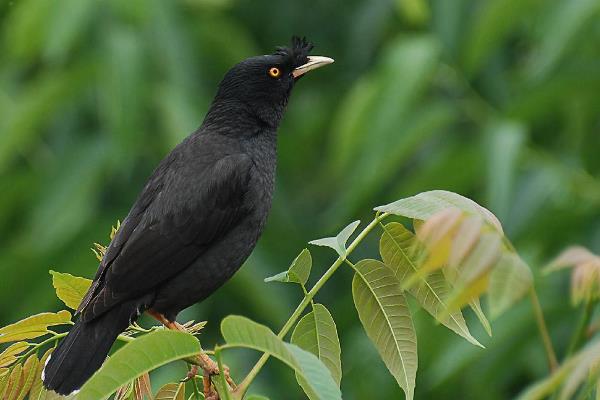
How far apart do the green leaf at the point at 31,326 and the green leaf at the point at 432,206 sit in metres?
0.81

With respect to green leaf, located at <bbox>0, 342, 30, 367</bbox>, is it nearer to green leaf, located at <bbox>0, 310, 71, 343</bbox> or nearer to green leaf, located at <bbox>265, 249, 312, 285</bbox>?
green leaf, located at <bbox>0, 310, 71, 343</bbox>

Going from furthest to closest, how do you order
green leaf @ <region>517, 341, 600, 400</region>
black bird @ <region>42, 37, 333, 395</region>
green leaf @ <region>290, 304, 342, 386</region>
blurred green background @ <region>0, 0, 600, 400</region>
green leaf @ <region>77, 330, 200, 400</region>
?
blurred green background @ <region>0, 0, 600, 400</region> → black bird @ <region>42, 37, 333, 395</region> → green leaf @ <region>290, 304, 342, 386</region> → green leaf @ <region>77, 330, 200, 400</region> → green leaf @ <region>517, 341, 600, 400</region>

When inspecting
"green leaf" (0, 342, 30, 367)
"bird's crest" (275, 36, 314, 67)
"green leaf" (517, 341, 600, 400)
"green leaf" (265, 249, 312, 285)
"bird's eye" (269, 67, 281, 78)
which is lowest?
"green leaf" (0, 342, 30, 367)

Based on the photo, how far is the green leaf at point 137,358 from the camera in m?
2.21

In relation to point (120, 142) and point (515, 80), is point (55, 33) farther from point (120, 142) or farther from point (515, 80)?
point (515, 80)

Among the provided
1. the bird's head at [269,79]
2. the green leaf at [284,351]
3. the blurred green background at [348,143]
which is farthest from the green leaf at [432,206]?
the blurred green background at [348,143]

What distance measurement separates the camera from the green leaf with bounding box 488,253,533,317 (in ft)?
6.22

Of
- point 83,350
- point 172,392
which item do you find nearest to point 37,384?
→ point 172,392

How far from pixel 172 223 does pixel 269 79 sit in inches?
35.6

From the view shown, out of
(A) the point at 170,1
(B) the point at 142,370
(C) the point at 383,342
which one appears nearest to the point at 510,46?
(A) the point at 170,1

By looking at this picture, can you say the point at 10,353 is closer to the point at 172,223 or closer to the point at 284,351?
the point at 284,351

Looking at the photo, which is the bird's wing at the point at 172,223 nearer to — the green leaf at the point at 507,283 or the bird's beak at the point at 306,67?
the bird's beak at the point at 306,67

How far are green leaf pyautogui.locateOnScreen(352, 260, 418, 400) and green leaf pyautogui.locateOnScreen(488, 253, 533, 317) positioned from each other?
0.63m

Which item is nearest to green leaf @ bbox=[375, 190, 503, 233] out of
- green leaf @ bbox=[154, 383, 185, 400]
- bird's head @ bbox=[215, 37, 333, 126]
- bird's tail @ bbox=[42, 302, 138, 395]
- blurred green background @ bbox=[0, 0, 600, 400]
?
green leaf @ bbox=[154, 383, 185, 400]
